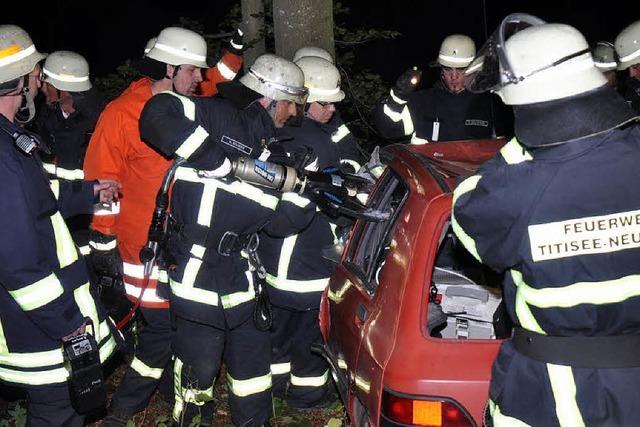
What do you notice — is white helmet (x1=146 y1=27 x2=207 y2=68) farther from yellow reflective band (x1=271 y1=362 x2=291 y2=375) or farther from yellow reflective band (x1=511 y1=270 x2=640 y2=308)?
yellow reflective band (x1=511 y1=270 x2=640 y2=308)

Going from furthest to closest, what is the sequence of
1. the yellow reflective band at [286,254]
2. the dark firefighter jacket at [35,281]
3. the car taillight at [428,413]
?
the yellow reflective band at [286,254] → the dark firefighter jacket at [35,281] → the car taillight at [428,413]

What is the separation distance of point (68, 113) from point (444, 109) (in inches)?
113

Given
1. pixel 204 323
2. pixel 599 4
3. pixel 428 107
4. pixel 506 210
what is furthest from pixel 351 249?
pixel 599 4

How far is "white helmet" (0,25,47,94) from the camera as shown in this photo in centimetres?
310

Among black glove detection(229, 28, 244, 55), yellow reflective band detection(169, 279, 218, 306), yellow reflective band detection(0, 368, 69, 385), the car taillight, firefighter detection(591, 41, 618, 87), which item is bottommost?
black glove detection(229, 28, 244, 55)

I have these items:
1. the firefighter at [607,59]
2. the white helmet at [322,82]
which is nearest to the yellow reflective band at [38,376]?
the white helmet at [322,82]

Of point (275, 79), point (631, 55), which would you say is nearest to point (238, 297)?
point (275, 79)

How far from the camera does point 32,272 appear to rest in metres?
2.94

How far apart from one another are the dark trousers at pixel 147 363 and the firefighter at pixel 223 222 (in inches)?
14.5

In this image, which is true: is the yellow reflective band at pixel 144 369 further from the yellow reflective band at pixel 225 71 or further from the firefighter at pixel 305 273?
the yellow reflective band at pixel 225 71

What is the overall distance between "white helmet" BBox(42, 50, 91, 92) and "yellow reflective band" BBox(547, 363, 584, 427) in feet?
14.7

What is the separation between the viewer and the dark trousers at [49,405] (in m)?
3.30

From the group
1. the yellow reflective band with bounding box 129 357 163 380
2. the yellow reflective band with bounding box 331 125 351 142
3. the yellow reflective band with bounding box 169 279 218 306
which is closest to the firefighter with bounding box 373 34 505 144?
the yellow reflective band with bounding box 331 125 351 142

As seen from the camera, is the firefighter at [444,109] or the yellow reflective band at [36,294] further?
the firefighter at [444,109]
